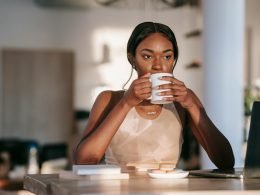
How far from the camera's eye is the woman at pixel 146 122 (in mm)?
2016

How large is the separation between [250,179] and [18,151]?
28.6 ft

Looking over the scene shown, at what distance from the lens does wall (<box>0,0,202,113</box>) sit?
1134cm

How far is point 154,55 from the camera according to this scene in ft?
6.77

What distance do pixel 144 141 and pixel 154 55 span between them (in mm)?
261

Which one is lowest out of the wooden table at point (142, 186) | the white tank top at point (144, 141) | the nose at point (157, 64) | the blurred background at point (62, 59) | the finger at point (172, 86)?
the wooden table at point (142, 186)

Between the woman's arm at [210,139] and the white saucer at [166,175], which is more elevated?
the woman's arm at [210,139]

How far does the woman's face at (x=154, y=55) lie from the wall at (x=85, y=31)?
9.30m

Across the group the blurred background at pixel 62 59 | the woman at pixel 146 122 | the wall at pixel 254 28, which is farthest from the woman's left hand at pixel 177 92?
the wall at pixel 254 28

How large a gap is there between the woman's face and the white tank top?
140 mm

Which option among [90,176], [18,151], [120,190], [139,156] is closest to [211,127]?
[139,156]

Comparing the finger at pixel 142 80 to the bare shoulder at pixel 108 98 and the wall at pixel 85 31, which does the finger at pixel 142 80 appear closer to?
the bare shoulder at pixel 108 98

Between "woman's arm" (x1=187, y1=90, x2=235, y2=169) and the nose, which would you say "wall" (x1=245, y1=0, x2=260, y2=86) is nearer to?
Result: "woman's arm" (x1=187, y1=90, x2=235, y2=169)

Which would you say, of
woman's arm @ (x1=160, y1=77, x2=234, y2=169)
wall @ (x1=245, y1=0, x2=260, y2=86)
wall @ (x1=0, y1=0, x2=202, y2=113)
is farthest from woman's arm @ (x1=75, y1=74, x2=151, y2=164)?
wall @ (x1=245, y1=0, x2=260, y2=86)

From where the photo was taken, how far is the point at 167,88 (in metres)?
1.91
